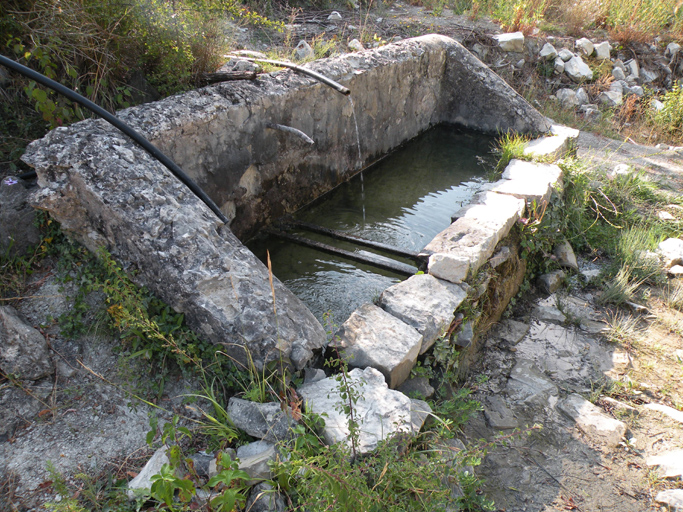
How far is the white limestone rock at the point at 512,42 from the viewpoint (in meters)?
7.35

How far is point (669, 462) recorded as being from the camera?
226 centimetres

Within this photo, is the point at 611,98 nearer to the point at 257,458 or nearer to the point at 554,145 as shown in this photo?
the point at 554,145

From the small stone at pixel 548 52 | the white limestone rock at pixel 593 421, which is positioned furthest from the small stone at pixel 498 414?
the small stone at pixel 548 52

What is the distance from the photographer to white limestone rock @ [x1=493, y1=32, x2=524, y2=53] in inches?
289

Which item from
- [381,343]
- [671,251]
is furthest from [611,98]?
[381,343]

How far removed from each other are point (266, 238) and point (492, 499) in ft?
8.13

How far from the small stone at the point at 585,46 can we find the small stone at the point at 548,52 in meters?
0.56

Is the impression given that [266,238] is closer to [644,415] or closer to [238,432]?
[238,432]

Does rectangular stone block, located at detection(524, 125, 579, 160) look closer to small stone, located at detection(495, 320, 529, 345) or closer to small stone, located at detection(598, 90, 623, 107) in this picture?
small stone, located at detection(495, 320, 529, 345)

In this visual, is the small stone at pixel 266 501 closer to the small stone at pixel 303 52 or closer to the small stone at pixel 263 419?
the small stone at pixel 263 419

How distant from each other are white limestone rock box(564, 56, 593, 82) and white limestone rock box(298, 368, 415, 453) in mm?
7105

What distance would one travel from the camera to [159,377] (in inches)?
84.4

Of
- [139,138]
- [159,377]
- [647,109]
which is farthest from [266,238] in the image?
[647,109]

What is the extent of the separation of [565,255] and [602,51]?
5637mm
